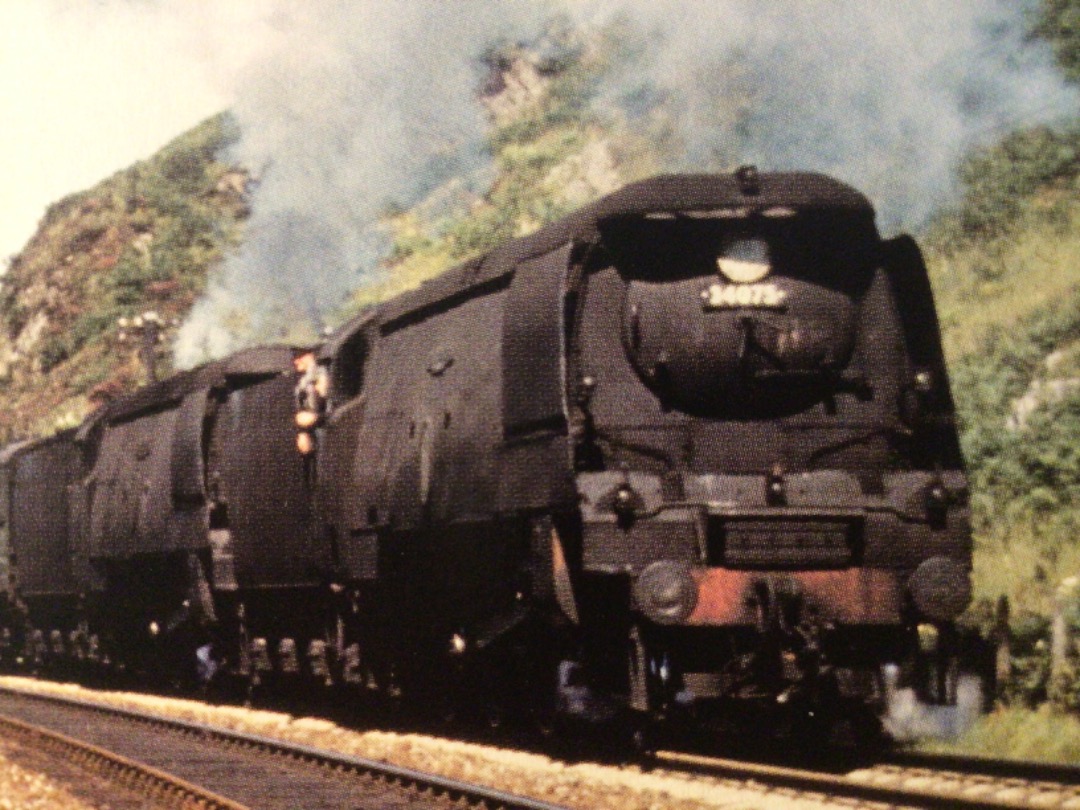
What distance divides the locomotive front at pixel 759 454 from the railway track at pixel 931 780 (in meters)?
0.47

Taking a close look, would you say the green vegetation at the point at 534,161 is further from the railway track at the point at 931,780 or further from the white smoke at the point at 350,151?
the railway track at the point at 931,780

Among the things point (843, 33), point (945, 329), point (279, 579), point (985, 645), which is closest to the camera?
point (985, 645)

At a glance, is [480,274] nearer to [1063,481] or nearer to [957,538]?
[957,538]

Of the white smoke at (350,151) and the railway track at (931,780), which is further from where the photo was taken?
Result: the white smoke at (350,151)

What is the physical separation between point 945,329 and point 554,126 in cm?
2750

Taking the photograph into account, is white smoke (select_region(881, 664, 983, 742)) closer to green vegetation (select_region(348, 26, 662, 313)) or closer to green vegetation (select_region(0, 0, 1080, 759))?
green vegetation (select_region(0, 0, 1080, 759))

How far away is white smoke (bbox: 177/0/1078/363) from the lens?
27812mm

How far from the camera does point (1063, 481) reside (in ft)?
56.0

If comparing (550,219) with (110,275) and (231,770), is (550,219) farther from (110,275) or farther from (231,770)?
(110,275)

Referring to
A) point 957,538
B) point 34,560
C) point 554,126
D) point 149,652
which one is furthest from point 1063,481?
point 554,126

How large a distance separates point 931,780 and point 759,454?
2364 mm

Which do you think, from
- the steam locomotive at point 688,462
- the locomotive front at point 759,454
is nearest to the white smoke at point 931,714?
the steam locomotive at point 688,462

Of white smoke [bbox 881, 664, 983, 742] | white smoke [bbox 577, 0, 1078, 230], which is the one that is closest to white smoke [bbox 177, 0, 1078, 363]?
white smoke [bbox 577, 0, 1078, 230]

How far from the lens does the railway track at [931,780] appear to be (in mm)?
9906
